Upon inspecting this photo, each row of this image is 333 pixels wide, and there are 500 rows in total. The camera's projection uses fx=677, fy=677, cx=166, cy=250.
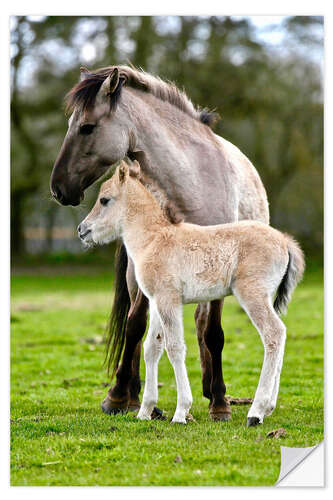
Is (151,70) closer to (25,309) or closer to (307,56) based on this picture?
(307,56)

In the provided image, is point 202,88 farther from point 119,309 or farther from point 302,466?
point 302,466

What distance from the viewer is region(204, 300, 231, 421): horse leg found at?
534 centimetres

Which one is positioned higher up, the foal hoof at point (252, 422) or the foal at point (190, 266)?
the foal at point (190, 266)

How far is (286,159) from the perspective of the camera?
15.2 m

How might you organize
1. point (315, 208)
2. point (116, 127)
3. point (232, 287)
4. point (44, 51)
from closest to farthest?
point (232, 287)
point (116, 127)
point (44, 51)
point (315, 208)

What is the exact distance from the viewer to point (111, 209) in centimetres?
485

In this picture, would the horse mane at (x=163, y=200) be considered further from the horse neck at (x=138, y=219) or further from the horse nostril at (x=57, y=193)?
the horse nostril at (x=57, y=193)

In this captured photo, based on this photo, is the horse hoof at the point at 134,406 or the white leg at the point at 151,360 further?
the horse hoof at the point at 134,406

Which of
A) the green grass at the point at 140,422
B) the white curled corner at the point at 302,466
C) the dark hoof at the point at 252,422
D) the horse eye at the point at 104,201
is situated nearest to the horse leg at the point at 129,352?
the green grass at the point at 140,422

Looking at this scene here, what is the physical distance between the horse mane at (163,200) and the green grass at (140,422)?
148cm

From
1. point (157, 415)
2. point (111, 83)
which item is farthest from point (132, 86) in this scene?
point (157, 415)

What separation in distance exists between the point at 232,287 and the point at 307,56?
674 cm

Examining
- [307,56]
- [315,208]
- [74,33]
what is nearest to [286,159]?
[315,208]

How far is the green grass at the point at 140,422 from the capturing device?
160 inches
